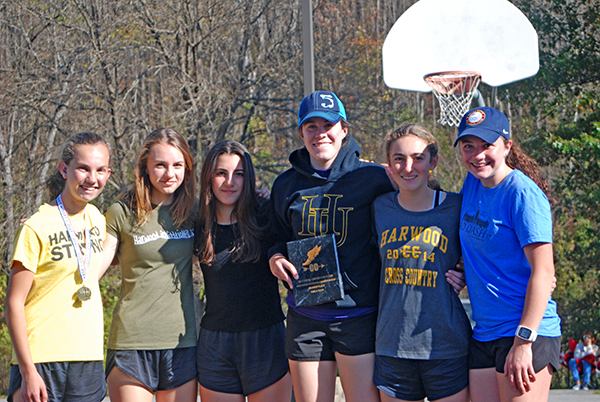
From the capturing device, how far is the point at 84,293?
9.43 feet

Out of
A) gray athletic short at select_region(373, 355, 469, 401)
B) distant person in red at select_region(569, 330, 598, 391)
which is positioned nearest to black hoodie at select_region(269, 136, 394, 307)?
gray athletic short at select_region(373, 355, 469, 401)

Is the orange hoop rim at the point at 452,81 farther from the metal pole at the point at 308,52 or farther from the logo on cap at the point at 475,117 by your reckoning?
the logo on cap at the point at 475,117

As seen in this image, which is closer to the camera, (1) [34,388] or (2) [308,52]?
(1) [34,388]

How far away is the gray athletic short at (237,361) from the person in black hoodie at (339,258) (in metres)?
0.19

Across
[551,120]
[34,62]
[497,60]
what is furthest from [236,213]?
[34,62]

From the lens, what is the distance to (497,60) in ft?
20.6

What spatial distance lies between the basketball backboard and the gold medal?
4610 millimetres

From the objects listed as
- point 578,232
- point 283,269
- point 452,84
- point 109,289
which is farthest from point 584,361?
point 109,289

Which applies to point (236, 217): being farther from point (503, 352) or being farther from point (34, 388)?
point (503, 352)

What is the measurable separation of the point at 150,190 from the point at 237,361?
3.60ft

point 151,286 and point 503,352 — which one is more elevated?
point 151,286

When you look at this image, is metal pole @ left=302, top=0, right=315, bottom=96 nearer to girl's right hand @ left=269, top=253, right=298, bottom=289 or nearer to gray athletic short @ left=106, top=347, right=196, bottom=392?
girl's right hand @ left=269, top=253, right=298, bottom=289

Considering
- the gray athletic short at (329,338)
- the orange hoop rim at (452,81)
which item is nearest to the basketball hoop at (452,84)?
the orange hoop rim at (452,81)

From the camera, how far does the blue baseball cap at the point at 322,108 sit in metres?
3.01
